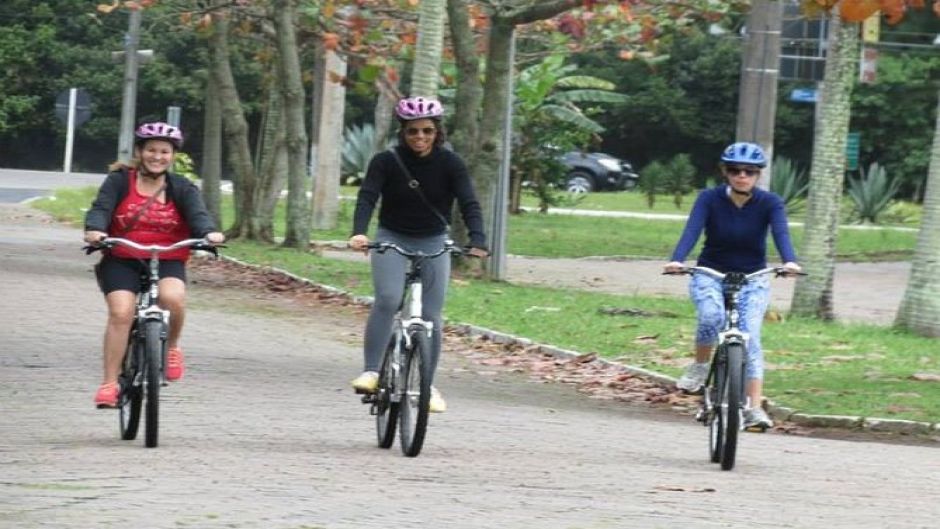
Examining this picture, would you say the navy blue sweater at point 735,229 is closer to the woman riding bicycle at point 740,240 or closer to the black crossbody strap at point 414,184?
the woman riding bicycle at point 740,240

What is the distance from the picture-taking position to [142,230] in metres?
11.0

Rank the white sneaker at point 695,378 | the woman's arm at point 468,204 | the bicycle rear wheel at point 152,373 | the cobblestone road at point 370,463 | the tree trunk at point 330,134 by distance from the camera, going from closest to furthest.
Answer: the cobblestone road at point 370,463 → the bicycle rear wheel at point 152,373 → the woman's arm at point 468,204 → the white sneaker at point 695,378 → the tree trunk at point 330,134

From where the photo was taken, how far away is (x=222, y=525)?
7.91m

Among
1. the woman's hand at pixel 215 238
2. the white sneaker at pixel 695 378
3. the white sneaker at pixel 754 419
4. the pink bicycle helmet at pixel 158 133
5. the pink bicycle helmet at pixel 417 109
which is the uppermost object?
the pink bicycle helmet at pixel 417 109

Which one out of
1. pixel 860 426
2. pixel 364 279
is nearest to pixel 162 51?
pixel 364 279

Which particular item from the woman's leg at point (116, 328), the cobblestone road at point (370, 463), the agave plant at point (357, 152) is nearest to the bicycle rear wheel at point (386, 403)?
the cobblestone road at point (370, 463)

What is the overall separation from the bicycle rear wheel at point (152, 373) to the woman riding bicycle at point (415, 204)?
1169mm

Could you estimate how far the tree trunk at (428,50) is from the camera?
2278 cm

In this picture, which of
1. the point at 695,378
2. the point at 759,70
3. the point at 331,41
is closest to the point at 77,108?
the point at 331,41

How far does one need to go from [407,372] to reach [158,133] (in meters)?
1.68

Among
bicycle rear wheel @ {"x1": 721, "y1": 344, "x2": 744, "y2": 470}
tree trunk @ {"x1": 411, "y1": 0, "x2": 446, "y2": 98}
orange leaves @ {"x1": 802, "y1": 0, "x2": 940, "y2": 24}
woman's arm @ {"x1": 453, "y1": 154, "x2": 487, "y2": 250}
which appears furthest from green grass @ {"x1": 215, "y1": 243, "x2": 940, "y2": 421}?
woman's arm @ {"x1": 453, "y1": 154, "x2": 487, "y2": 250}

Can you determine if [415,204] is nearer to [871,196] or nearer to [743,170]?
[743,170]

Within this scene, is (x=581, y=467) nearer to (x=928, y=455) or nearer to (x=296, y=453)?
(x=296, y=453)

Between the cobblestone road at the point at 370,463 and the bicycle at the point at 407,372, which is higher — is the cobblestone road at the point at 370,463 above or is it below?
below
